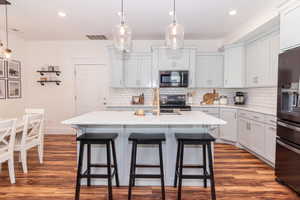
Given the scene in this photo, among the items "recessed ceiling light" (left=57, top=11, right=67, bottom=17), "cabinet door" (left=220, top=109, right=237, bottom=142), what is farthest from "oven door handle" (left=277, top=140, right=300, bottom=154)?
"recessed ceiling light" (left=57, top=11, right=67, bottom=17)

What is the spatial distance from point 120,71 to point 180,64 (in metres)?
1.53

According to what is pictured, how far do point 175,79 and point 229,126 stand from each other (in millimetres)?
1709

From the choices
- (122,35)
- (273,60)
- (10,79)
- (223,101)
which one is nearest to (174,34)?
(122,35)

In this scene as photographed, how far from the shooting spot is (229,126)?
15.8ft

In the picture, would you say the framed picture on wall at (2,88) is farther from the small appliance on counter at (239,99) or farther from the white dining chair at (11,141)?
the small appliance on counter at (239,99)

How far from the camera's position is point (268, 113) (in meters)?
3.41

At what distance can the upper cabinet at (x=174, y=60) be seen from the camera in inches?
202

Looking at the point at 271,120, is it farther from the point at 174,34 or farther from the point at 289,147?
the point at 174,34

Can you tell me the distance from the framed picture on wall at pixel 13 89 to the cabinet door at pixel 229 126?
516cm

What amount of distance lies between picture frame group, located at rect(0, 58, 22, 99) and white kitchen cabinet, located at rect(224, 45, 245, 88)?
5286 mm

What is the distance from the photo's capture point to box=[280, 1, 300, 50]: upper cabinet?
256 cm

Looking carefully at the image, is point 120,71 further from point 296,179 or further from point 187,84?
point 296,179

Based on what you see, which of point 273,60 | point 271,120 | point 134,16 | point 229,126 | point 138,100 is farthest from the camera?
point 138,100

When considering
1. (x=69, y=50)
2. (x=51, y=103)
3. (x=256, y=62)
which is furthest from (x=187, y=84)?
(x=51, y=103)
